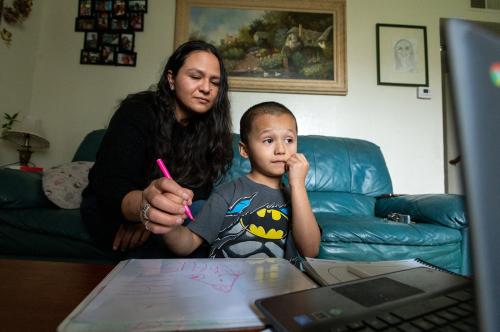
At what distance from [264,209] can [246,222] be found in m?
0.07

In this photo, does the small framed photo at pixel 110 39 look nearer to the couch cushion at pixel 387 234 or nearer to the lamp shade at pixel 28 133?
the lamp shade at pixel 28 133

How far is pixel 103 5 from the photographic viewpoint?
2213mm

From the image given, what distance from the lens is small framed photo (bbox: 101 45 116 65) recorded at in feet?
7.13

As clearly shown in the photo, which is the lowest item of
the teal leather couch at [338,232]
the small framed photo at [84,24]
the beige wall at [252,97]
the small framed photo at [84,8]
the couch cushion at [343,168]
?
the teal leather couch at [338,232]

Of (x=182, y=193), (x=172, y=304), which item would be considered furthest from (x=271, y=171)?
(x=172, y=304)

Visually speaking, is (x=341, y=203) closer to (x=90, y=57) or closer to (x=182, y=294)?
(x=182, y=294)

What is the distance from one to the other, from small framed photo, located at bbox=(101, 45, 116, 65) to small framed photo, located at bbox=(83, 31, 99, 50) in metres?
0.07

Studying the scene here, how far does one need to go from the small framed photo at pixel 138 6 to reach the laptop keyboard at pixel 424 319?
2585mm

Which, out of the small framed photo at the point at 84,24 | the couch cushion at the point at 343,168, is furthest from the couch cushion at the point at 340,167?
the small framed photo at the point at 84,24

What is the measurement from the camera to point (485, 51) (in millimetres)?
157

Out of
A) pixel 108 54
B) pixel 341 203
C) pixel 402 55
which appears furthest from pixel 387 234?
pixel 108 54

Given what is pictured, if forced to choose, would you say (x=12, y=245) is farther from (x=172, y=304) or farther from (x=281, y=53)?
(x=281, y=53)

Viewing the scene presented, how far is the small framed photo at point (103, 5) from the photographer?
2.21 meters

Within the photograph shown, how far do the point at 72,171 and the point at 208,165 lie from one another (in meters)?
0.86
